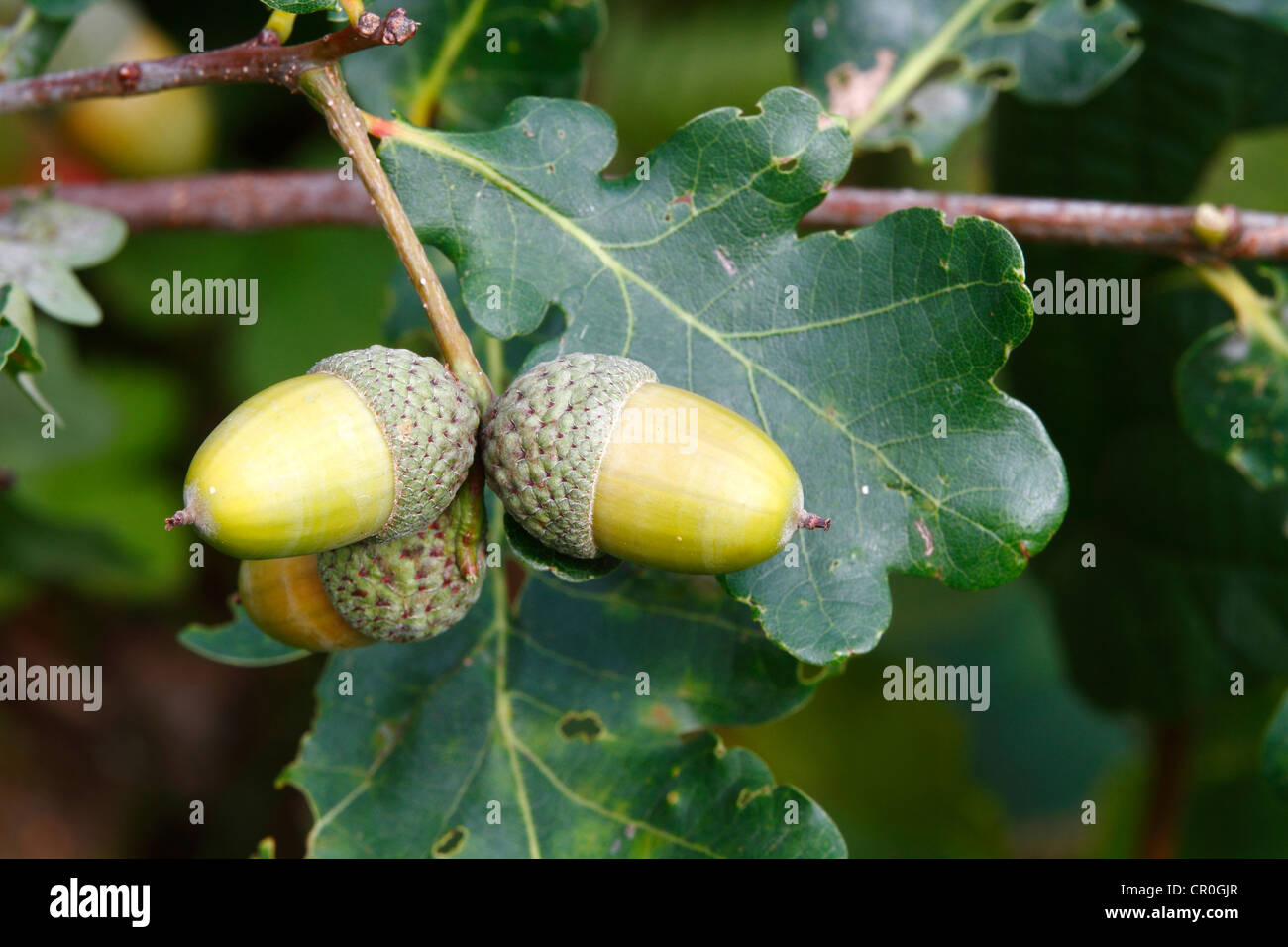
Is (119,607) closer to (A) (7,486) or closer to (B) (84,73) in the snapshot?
(A) (7,486)

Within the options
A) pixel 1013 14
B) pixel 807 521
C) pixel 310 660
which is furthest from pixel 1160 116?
pixel 310 660

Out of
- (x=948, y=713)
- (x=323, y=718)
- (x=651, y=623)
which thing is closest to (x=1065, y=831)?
(x=948, y=713)

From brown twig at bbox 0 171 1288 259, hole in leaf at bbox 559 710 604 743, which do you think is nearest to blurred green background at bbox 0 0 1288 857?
brown twig at bbox 0 171 1288 259

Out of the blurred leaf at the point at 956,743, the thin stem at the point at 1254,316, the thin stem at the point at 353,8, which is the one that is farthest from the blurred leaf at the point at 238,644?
the blurred leaf at the point at 956,743

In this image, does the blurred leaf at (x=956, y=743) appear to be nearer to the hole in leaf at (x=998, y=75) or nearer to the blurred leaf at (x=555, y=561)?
the hole in leaf at (x=998, y=75)

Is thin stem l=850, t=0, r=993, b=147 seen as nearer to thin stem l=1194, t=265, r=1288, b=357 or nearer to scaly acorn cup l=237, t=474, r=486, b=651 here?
thin stem l=1194, t=265, r=1288, b=357
